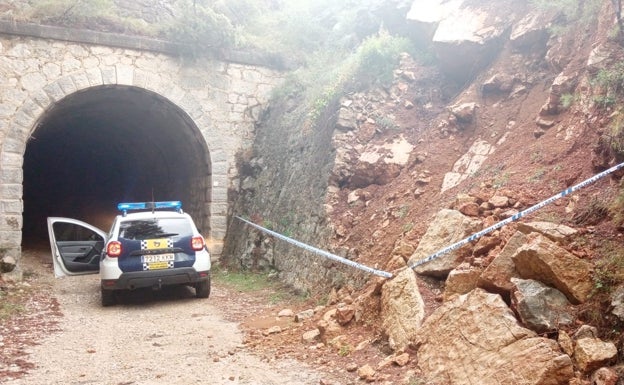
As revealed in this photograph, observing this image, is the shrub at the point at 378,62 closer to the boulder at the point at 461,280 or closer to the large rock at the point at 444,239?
the large rock at the point at 444,239

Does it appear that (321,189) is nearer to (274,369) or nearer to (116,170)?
(274,369)

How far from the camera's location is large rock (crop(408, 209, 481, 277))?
502cm

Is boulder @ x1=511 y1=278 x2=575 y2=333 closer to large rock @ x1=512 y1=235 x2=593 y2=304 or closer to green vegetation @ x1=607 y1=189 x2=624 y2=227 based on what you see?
large rock @ x1=512 y1=235 x2=593 y2=304

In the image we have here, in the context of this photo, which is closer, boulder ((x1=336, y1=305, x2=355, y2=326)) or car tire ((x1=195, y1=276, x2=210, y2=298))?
boulder ((x1=336, y1=305, x2=355, y2=326))

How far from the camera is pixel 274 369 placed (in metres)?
4.85

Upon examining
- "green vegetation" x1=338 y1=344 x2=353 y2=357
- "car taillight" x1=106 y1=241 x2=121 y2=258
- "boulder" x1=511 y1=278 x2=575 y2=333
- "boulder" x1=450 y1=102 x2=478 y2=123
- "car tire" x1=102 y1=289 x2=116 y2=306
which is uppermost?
"boulder" x1=450 y1=102 x2=478 y2=123

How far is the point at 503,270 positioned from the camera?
4.12 meters

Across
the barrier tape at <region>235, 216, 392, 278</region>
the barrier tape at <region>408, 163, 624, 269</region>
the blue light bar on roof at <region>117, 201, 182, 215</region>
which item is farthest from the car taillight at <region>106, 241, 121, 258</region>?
the barrier tape at <region>408, 163, 624, 269</region>

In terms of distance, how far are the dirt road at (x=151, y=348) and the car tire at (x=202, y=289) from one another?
136mm

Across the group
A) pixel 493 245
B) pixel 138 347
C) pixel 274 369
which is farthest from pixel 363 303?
pixel 138 347

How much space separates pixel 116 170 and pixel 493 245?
1782 centimetres

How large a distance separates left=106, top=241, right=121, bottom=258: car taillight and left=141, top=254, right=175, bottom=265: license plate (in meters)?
0.37

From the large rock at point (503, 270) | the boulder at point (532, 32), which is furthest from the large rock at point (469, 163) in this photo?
the large rock at point (503, 270)

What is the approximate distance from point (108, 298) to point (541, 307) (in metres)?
6.60
